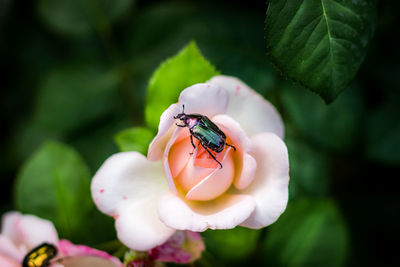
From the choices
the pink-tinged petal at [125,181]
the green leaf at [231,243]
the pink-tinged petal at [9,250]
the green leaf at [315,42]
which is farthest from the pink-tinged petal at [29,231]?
the green leaf at [315,42]

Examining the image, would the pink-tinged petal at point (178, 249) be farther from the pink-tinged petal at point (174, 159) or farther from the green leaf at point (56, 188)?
the green leaf at point (56, 188)

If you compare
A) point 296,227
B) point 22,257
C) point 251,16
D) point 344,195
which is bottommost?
point 344,195

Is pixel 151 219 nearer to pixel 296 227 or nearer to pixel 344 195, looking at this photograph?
pixel 296 227

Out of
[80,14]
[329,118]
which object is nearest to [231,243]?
[329,118]

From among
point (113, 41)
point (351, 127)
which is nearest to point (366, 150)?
point (351, 127)

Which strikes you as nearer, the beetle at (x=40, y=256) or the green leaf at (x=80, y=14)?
the beetle at (x=40, y=256)

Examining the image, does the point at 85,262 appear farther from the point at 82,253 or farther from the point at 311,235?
the point at 311,235
